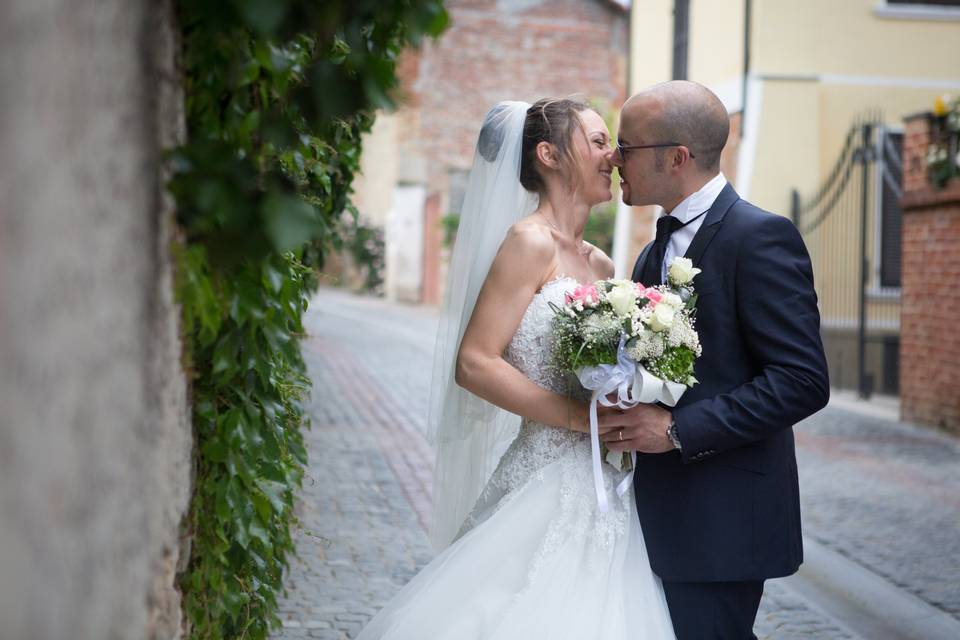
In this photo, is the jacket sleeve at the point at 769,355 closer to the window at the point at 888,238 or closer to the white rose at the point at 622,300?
the white rose at the point at 622,300

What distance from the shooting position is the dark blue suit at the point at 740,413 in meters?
3.02

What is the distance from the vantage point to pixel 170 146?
6.33 ft

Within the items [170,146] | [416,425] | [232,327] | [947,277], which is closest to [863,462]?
[947,277]

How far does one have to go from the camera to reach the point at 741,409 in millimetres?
3025

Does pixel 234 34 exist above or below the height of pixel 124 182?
above

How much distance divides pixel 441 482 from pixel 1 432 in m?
2.87

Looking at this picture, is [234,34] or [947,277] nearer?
[234,34]

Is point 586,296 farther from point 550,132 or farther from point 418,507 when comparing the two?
point 418,507

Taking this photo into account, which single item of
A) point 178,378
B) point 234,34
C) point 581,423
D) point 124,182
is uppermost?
point 234,34

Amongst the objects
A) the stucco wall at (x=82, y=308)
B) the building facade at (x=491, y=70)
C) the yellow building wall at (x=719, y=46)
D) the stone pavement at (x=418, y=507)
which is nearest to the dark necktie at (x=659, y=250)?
the stone pavement at (x=418, y=507)

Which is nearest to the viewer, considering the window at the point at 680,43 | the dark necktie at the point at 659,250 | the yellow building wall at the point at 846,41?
the dark necktie at the point at 659,250

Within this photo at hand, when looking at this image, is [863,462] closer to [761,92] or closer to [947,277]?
[947,277]

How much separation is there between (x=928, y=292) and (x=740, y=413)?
9.26m

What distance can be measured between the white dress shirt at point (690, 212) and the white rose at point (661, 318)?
42 cm
